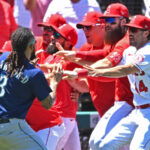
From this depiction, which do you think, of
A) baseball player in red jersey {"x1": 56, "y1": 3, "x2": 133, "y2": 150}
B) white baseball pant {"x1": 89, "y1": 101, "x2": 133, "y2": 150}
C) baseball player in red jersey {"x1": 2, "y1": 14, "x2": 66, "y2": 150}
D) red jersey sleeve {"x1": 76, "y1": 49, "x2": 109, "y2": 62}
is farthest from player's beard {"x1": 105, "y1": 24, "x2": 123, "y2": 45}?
baseball player in red jersey {"x1": 2, "y1": 14, "x2": 66, "y2": 150}

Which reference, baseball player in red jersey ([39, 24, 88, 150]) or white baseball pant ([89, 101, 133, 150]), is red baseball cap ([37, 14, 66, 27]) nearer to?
baseball player in red jersey ([39, 24, 88, 150])

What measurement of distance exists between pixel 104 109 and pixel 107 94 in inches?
7.3

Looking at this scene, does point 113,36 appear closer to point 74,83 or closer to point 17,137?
point 74,83

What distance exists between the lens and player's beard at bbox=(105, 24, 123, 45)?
591 cm

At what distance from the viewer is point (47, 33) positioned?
6.28 m

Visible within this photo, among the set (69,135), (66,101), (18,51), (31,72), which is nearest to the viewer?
(31,72)

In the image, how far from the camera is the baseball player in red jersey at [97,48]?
19.7 feet

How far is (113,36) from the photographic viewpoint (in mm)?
5910

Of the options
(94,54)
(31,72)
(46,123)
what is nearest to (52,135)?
(46,123)

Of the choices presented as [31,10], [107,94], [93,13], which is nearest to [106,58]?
[107,94]

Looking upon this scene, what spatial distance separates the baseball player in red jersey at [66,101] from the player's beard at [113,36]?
0.53m

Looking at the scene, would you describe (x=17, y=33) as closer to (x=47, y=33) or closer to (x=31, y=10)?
(x=47, y=33)

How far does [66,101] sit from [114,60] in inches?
32.5

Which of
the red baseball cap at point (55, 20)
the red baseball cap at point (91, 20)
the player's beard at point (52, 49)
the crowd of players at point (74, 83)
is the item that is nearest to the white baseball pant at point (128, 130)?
the crowd of players at point (74, 83)
